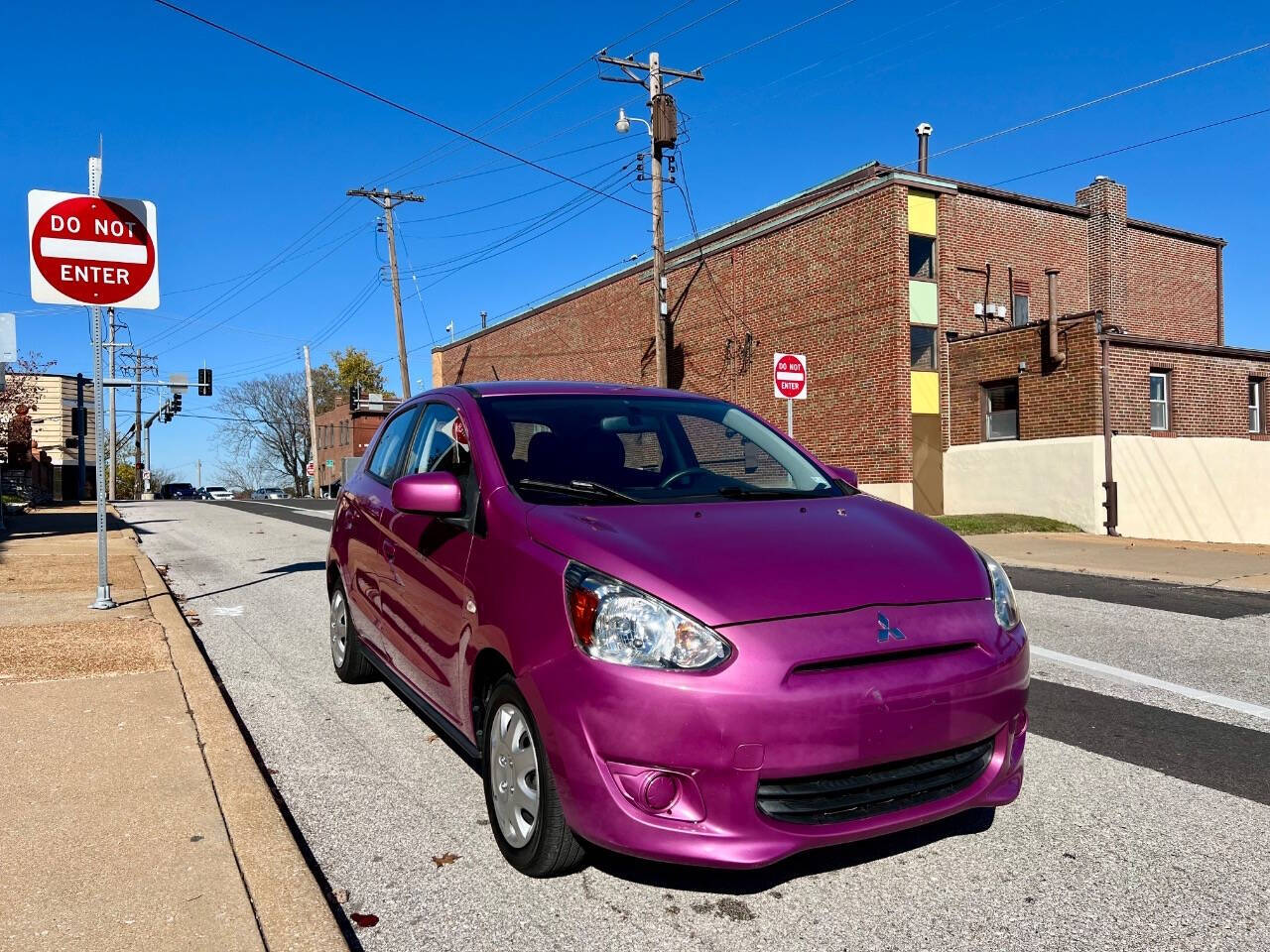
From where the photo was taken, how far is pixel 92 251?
294 inches

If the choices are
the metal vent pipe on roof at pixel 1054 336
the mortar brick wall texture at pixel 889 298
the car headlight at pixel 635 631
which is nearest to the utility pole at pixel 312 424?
the mortar brick wall texture at pixel 889 298

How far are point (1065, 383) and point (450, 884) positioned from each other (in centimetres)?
1947

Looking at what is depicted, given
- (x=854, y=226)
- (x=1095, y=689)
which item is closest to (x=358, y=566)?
(x=1095, y=689)

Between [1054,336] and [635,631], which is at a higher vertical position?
[1054,336]

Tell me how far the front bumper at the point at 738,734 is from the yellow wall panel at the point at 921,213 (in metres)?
21.1

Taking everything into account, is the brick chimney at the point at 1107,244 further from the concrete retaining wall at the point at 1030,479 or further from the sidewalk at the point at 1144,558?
the sidewalk at the point at 1144,558

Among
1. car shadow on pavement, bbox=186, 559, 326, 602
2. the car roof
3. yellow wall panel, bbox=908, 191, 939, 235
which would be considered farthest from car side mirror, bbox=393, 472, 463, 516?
yellow wall panel, bbox=908, 191, 939, 235

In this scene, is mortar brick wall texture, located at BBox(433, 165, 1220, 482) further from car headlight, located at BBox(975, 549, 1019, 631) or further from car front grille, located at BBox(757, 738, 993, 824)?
car front grille, located at BBox(757, 738, 993, 824)

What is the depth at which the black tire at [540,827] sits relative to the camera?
2916 millimetres

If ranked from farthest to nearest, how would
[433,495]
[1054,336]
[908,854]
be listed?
1. [1054,336]
2. [433,495]
3. [908,854]

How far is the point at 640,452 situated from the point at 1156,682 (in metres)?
3.74

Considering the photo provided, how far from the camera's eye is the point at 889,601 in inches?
113

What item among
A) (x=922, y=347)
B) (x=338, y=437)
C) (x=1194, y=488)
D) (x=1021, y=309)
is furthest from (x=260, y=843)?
(x=338, y=437)

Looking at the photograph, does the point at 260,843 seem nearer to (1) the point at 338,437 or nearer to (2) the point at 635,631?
(2) the point at 635,631
